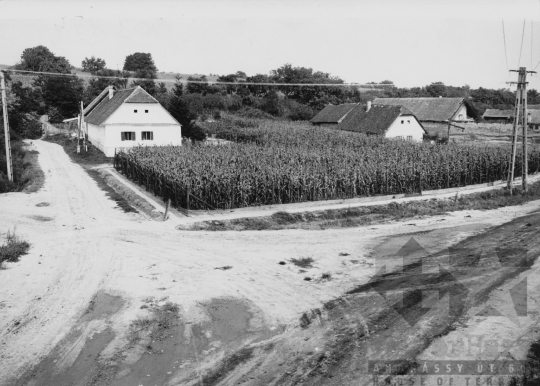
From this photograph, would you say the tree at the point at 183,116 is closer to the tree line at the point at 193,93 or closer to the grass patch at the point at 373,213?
the tree line at the point at 193,93

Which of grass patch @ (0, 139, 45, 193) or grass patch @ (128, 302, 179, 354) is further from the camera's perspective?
grass patch @ (0, 139, 45, 193)

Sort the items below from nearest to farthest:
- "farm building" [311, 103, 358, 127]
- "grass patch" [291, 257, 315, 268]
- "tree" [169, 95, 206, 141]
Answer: "grass patch" [291, 257, 315, 268], "tree" [169, 95, 206, 141], "farm building" [311, 103, 358, 127]

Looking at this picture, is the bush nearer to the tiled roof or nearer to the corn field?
the tiled roof

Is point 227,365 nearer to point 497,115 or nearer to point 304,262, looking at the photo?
point 304,262

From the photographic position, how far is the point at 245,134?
169 ft

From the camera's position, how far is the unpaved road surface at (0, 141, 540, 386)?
9.26 m

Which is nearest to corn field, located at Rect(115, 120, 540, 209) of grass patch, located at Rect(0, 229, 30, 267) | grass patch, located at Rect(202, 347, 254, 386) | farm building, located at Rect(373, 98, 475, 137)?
grass patch, located at Rect(0, 229, 30, 267)

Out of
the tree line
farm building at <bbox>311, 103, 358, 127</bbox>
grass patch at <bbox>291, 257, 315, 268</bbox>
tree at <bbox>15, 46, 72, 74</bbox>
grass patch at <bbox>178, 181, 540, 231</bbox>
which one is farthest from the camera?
tree at <bbox>15, 46, 72, 74</bbox>

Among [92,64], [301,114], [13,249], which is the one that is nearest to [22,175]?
[13,249]

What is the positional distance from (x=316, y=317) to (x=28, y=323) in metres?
5.95

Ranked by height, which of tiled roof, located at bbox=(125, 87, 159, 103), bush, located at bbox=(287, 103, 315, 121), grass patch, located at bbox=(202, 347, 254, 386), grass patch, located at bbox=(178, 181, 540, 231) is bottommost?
grass patch, located at bbox=(178, 181, 540, 231)

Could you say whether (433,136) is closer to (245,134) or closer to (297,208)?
(245,134)

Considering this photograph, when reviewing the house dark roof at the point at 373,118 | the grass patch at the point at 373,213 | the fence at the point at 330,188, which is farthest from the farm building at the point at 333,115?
the grass patch at the point at 373,213

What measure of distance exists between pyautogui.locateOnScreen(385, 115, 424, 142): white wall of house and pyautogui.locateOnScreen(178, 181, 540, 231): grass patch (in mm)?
23716
